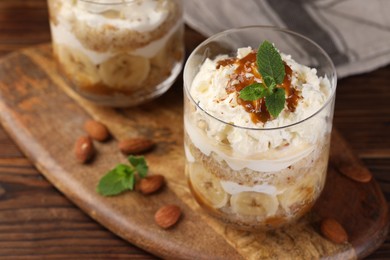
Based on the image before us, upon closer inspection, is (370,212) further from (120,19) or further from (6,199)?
(6,199)

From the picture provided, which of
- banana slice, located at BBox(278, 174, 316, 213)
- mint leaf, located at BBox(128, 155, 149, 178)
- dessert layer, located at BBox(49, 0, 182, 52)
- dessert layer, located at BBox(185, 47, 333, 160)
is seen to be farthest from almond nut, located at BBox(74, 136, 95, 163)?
banana slice, located at BBox(278, 174, 316, 213)

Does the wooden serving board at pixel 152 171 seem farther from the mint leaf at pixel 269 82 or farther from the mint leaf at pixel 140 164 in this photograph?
the mint leaf at pixel 269 82

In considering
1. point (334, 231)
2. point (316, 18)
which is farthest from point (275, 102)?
point (316, 18)

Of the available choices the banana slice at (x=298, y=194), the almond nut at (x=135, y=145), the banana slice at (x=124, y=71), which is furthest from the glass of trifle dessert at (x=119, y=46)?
the banana slice at (x=298, y=194)

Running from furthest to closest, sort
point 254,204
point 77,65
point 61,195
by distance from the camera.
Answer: point 77,65
point 61,195
point 254,204

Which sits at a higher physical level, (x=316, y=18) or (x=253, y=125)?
(x=253, y=125)

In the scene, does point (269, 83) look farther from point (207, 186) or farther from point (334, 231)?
point (334, 231)
